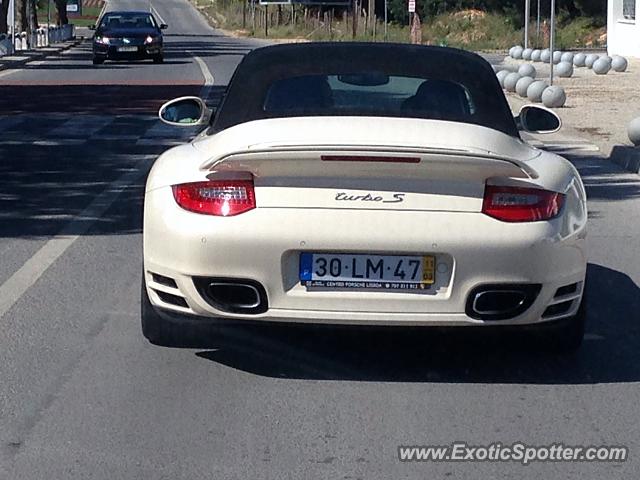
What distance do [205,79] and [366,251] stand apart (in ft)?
88.6

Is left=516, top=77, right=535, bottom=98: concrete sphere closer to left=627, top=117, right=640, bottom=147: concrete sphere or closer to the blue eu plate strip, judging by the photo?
left=627, top=117, right=640, bottom=147: concrete sphere

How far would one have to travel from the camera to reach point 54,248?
9773 millimetres

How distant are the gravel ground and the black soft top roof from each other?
9649mm

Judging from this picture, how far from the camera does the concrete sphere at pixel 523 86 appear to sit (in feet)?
83.8

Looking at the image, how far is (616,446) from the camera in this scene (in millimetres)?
5395

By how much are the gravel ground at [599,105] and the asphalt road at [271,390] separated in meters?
9.30

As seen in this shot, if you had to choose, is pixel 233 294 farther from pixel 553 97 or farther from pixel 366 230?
pixel 553 97

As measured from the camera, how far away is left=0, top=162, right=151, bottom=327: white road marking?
8.22m

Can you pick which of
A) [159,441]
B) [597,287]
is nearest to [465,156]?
[159,441]

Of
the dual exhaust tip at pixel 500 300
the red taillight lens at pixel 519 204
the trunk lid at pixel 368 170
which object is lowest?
the dual exhaust tip at pixel 500 300

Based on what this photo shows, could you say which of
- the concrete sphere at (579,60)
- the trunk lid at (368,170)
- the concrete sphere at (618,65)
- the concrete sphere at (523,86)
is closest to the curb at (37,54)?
the concrete sphere at (579,60)

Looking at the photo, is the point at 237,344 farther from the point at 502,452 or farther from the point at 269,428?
the point at 502,452

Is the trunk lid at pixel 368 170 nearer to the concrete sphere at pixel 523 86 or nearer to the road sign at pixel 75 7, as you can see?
the concrete sphere at pixel 523 86

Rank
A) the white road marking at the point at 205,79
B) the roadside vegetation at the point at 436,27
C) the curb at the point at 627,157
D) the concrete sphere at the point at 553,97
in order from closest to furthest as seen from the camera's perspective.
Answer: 1. the curb at the point at 627,157
2. the concrete sphere at the point at 553,97
3. the white road marking at the point at 205,79
4. the roadside vegetation at the point at 436,27
